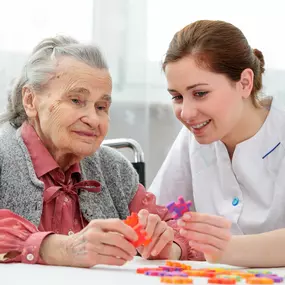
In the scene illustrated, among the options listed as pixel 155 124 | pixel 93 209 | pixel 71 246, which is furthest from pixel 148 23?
pixel 71 246

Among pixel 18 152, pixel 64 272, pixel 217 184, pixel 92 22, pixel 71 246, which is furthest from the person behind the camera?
Answer: pixel 92 22

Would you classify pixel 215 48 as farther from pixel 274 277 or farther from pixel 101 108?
pixel 274 277

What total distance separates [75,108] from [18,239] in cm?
40

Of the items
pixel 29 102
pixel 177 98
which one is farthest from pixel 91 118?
pixel 177 98

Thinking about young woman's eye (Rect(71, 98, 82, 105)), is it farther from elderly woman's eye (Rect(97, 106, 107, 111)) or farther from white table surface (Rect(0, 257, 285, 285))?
white table surface (Rect(0, 257, 285, 285))

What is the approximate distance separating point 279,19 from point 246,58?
132 centimetres

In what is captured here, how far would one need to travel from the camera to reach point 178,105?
1938 millimetres

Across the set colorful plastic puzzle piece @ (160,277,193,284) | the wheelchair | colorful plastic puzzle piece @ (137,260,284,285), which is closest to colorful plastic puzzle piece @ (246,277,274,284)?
colorful plastic puzzle piece @ (137,260,284,285)

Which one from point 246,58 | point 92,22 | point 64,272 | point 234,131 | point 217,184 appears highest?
point 92,22

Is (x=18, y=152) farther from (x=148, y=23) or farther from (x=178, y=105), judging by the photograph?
(x=148, y=23)

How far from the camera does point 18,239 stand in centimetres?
151

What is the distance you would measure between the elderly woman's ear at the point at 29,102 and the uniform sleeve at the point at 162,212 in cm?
40

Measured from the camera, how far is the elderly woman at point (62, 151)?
66.1 inches

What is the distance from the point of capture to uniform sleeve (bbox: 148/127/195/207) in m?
2.20
